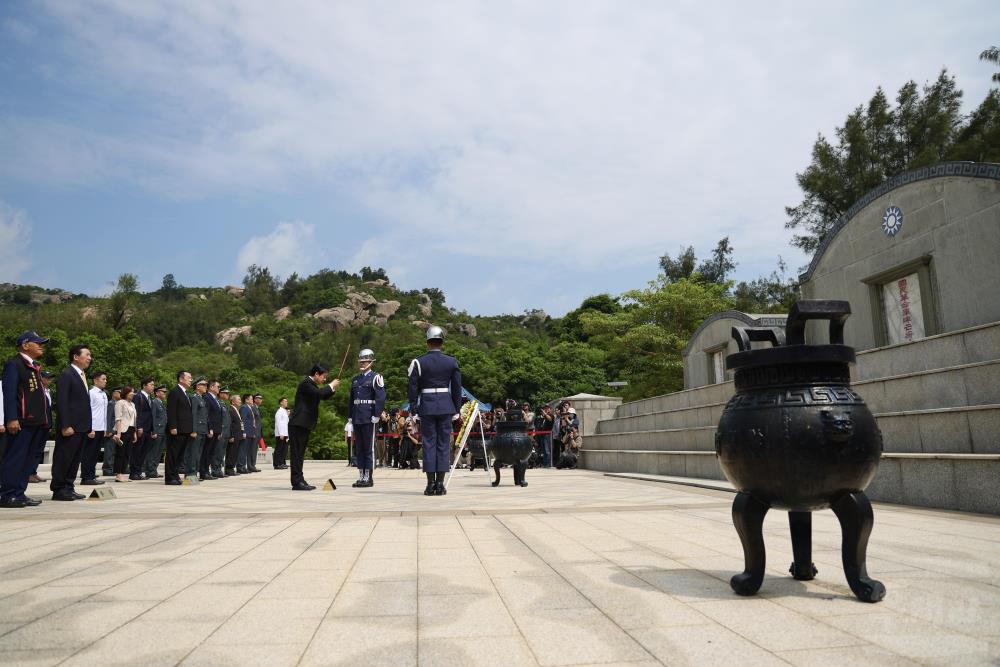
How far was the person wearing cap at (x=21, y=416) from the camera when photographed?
7465 mm

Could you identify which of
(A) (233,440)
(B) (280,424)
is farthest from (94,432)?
(B) (280,424)

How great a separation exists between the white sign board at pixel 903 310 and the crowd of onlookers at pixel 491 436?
831cm

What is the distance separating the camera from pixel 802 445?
2.91m

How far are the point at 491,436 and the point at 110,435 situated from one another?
35.2 feet

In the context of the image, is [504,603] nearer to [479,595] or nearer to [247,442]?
[479,595]

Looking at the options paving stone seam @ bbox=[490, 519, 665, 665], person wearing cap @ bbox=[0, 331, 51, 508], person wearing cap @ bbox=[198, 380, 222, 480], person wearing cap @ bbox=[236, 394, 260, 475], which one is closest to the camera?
paving stone seam @ bbox=[490, 519, 665, 665]

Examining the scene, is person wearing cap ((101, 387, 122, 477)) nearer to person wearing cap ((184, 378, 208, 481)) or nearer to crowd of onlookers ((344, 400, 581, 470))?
person wearing cap ((184, 378, 208, 481))

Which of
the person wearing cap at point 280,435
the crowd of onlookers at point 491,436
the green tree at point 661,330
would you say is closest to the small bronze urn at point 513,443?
the crowd of onlookers at point 491,436

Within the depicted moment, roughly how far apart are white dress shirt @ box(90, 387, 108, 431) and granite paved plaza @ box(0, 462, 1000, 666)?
761 cm

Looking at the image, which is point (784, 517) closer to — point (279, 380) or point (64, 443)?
point (64, 443)

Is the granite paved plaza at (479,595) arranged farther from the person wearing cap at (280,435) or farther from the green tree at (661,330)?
the green tree at (661,330)

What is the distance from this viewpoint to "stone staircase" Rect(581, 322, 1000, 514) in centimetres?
618

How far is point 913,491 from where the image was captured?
6.69 meters

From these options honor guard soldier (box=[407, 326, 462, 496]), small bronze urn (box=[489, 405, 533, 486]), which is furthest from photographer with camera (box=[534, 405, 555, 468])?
honor guard soldier (box=[407, 326, 462, 496])
